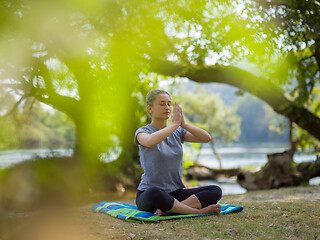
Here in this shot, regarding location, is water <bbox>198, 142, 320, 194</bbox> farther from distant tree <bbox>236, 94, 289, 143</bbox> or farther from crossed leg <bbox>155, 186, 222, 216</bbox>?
distant tree <bbox>236, 94, 289, 143</bbox>

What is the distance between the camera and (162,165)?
3576 millimetres

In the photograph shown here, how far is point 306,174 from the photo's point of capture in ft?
32.5

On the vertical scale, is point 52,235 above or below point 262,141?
above

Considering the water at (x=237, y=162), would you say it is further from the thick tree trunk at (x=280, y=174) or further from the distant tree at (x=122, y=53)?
the distant tree at (x=122, y=53)

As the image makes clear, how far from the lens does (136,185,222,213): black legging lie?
136 inches

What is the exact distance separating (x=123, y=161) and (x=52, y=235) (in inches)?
230

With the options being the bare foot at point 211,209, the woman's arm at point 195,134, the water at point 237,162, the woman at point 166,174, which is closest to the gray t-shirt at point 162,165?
the woman at point 166,174

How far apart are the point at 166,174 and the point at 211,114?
2938 centimetres

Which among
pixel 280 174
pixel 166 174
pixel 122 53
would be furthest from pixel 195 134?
pixel 280 174

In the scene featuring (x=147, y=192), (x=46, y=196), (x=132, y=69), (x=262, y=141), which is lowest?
(x=262, y=141)

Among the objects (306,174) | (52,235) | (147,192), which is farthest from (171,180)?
(306,174)

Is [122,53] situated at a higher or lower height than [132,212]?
higher

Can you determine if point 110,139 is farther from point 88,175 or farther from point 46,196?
point 46,196

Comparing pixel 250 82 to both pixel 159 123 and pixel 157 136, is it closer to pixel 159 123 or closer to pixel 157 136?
pixel 159 123
